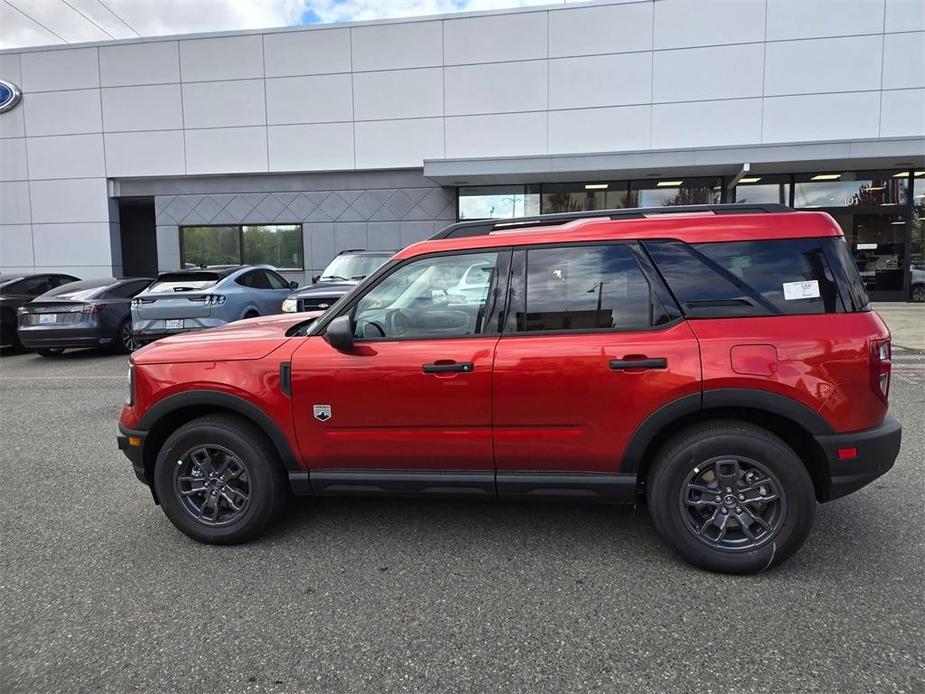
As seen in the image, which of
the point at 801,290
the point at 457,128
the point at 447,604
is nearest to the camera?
the point at 447,604

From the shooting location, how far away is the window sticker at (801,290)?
307 centimetres

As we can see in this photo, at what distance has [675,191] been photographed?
55.5 feet

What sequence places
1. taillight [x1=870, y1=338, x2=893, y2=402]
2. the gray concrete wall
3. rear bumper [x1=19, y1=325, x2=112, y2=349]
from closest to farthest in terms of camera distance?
1. taillight [x1=870, y1=338, x2=893, y2=402]
2. rear bumper [x1=19, y1=325, x2=112, y2=349]
3. the gray concrete wall

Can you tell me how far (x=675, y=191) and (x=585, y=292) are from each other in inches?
595

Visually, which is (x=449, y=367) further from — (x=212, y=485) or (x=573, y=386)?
(x=212, y=485)

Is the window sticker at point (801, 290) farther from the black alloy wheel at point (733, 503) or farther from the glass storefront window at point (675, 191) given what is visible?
the glass storefront window at point (675, 191)

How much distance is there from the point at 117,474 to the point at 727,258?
4.69 metres

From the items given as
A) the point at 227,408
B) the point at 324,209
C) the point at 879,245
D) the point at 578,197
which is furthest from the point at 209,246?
the point at 879,245

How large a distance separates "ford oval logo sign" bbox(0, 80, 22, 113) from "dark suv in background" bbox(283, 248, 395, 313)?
14638 mm

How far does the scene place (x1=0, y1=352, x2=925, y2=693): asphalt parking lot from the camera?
8.08 feet

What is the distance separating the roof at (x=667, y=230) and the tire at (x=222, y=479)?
138 centimetres

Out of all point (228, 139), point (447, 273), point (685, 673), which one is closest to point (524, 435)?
point (447, 273)

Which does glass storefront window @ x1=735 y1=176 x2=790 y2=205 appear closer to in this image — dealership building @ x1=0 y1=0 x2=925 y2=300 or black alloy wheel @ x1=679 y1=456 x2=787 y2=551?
dealership building @ x1=0 y1=0 x2=925 y2=300

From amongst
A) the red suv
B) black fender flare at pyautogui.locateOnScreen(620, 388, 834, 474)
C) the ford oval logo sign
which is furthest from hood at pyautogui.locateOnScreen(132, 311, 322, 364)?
the ford oval logo sign
